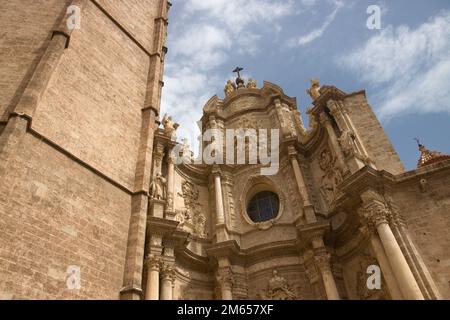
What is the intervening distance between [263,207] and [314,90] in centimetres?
Result: 553

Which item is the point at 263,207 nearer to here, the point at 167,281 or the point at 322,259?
the point at 322,259

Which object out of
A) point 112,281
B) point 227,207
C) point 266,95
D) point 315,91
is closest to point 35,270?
point 112,281

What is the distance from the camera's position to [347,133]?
43.3 ft

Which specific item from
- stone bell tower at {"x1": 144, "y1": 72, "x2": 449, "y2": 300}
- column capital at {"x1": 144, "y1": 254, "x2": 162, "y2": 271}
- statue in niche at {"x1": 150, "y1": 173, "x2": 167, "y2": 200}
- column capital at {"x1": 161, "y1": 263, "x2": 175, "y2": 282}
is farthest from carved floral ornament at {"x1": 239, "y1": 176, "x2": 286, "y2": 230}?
column capital at {"x1": 144, "y1": 254, "x2": 162, "y2": 271}

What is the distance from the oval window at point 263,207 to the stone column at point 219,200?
1.43 m

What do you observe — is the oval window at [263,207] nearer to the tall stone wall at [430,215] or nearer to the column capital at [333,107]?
the column capital at [333,107]

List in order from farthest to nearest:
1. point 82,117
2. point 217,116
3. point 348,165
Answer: point 217,116 → point 348,165 → point 82,117

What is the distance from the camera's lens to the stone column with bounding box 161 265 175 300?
37.9 feet

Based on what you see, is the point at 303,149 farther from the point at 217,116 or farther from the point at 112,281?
the point at 112,281

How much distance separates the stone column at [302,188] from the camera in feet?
45.2

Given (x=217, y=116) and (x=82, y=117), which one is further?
(x=217, y=116)

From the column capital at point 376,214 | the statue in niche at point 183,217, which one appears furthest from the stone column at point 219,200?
the column capital at point 376,214

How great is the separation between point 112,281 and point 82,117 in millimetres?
4785
